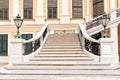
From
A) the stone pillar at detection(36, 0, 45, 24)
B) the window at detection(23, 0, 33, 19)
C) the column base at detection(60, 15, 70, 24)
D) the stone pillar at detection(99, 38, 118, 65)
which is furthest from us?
the window at detection(23, 0, 33, 19)

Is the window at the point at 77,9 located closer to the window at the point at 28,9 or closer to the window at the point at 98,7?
the window at the point at 98,7

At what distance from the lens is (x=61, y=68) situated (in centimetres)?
1208

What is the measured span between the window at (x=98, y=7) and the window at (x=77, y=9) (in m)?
1.14

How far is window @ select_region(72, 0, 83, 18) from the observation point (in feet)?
76.3

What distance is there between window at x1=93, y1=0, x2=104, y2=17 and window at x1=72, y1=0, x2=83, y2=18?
114 cm

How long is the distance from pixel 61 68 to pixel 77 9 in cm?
1189

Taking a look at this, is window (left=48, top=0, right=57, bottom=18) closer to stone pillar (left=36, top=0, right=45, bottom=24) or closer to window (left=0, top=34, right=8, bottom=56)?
stone pillar (left=36, top=0, right=45, bottom=24)

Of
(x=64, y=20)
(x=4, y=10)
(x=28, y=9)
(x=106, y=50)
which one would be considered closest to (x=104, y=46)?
(x=106, y=50)

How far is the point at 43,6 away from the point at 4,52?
4.93 m

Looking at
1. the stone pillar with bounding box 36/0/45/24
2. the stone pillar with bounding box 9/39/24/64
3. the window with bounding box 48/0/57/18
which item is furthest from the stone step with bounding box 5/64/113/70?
the window with bounding box 48/0/57/18

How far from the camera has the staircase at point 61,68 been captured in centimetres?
1113

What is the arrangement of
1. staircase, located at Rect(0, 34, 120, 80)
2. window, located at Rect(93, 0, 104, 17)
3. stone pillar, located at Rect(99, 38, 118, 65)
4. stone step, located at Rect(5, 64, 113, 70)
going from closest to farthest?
staircase, located at Rect(0, 34, 120, 80) < stone step, located at Rect(5, 64, 113, 70) < stone pillar, located at Rect(99, 38, 118, 65) < window, located at Rect(93, 0, 104, 17)

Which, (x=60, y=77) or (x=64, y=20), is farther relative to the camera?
(x=64, y=20)

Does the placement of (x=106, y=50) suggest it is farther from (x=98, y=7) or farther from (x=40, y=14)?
(x=40, y=14)
